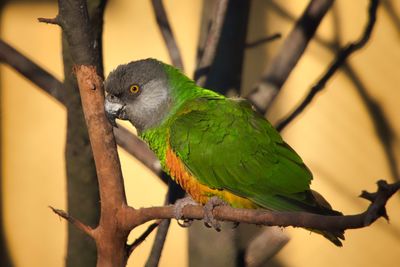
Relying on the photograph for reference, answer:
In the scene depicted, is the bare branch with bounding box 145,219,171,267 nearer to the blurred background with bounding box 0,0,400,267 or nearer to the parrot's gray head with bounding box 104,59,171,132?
the parrot's gray head with bounding box 104,59,171,132

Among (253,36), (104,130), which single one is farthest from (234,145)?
(253,36)

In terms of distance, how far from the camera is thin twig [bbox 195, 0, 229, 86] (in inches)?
85.5

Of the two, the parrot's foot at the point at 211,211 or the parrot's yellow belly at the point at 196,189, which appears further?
the parrot's yellow belly at the point at 196,189

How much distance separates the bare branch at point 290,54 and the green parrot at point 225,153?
0.32 metres

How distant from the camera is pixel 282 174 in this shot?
6.23 feet

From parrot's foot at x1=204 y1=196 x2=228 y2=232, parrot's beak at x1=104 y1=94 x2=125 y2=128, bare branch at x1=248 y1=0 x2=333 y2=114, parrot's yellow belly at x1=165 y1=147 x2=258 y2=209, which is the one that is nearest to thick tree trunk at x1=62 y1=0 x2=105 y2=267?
parrot's beak at x1=104 y1=94 x2=125 y2=128

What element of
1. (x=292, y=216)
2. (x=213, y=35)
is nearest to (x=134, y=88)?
(x=213, y=35)

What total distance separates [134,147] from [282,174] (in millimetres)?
662

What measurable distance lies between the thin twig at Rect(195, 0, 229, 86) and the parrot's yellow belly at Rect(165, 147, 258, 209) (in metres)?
0.43

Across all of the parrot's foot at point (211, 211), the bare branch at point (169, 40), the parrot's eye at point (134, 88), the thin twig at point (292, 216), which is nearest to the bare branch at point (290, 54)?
the bare branch at point (169, 40)

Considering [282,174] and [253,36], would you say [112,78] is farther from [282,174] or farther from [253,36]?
[253,36]

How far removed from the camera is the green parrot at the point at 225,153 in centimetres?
188

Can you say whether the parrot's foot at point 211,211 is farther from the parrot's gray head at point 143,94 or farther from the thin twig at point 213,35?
the thin twig at point 213,35

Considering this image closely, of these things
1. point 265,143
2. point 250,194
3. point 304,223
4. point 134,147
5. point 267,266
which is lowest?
point 267,266
